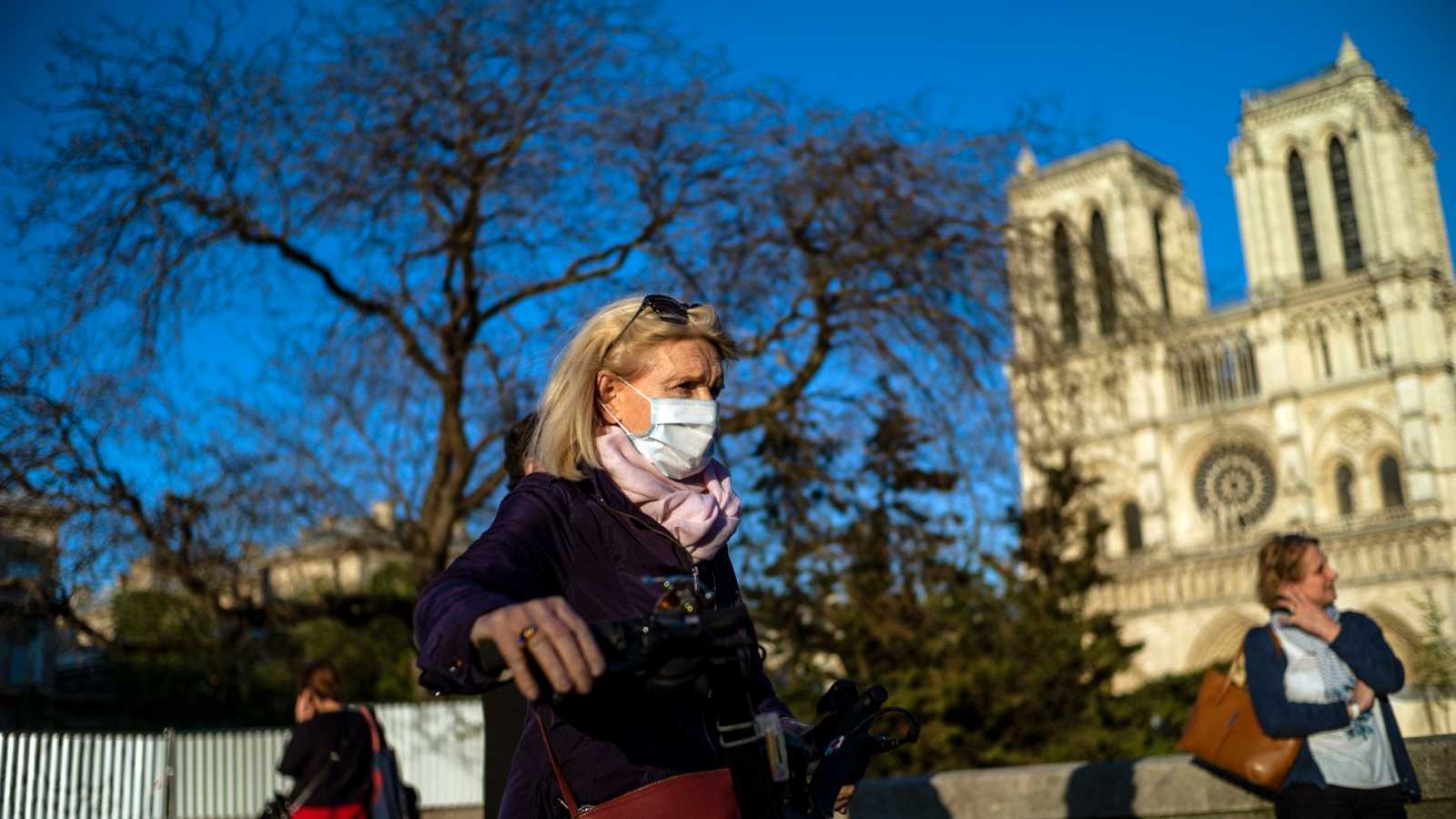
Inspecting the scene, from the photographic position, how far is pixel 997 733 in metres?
12.6

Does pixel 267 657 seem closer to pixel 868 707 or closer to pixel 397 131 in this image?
pixel 397 131

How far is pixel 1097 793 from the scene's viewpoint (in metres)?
5.16

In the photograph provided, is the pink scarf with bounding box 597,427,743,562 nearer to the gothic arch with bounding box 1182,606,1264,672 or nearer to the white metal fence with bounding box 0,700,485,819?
the white metal fence with bounding box 0,700,485,819

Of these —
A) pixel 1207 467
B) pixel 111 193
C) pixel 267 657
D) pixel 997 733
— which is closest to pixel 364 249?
pixel 111 193

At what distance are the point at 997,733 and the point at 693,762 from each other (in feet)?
37.5

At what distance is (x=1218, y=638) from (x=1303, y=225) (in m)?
16.8

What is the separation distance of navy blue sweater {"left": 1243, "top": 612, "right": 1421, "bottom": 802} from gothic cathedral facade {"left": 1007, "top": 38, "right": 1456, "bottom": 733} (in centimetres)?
4095

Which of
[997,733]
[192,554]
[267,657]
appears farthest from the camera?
[997,733]

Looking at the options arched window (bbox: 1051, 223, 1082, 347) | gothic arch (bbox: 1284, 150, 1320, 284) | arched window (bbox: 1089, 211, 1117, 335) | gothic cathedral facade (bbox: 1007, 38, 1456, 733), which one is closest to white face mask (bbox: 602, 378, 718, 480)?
arched window (bbox: 1051, 223, 1082, 347)

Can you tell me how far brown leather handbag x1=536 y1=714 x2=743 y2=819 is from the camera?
5.64 feet

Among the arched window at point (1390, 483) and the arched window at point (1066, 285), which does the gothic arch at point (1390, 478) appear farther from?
the arched window at point (1066, 285)

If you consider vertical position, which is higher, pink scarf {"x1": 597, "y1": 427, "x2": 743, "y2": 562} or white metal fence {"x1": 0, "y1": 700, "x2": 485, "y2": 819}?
pink scarf {"x1": 597, "y1": 427, "x2": 743, "y2": 562}

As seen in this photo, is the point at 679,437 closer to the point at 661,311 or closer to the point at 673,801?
the point at 661,311

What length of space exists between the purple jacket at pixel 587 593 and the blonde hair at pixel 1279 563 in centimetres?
259
